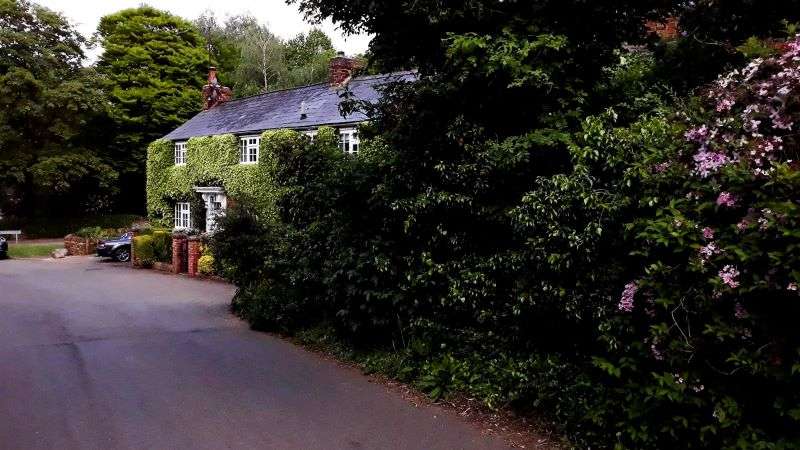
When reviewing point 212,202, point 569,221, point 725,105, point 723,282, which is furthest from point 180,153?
point 723,282

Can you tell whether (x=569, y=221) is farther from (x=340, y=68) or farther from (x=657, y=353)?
(x=340, y=68)

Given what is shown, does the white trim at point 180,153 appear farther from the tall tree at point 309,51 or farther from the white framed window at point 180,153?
the tall tree at point 309,51

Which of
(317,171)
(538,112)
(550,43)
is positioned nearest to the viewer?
(550,43)

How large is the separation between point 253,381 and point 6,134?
3617 centimetres

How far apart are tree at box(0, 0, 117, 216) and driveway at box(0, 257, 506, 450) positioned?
87.1 ft

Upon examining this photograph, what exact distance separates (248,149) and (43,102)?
17442mm

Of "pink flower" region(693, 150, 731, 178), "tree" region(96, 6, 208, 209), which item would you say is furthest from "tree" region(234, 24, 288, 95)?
"pink flower" region(693, 150, 731, 178)

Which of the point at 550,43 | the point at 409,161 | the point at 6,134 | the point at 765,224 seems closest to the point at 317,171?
the point at 409,161

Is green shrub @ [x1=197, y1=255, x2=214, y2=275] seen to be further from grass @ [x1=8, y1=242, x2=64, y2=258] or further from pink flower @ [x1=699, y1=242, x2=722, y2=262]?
pink flower @ [x1=699, y1=242, x2=722, y2=262]

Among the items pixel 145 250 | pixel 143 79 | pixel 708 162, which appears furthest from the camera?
pixel 143 79

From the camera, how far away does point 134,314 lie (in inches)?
535

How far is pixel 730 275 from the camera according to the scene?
164 inches

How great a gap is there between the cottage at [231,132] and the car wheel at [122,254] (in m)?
3.10

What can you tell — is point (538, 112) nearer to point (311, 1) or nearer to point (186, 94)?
point (311, 1)
